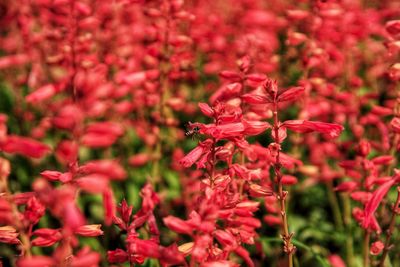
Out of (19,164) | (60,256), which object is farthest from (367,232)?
(19,164)

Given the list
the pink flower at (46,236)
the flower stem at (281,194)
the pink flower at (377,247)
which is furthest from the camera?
the pink flower at (377,247)

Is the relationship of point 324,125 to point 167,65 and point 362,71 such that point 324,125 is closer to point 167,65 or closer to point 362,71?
point 167,65

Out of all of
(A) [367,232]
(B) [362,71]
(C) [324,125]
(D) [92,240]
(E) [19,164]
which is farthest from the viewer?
(B) [362,71]

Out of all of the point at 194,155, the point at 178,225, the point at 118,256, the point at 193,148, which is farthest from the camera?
the point at 193,148

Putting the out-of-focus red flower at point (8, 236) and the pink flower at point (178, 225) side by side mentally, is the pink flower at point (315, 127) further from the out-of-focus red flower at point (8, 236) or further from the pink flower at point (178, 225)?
the out-of-focus red flower at point (8, 236)

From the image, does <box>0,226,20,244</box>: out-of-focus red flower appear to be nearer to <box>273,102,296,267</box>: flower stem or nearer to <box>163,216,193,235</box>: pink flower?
<box>163,216,193,235</box>: pink flower

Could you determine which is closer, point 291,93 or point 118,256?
point 118,256

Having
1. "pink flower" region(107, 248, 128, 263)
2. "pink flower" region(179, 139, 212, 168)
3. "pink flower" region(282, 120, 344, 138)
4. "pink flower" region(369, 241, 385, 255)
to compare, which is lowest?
"pink flower" region(369, 241, 385, 255)

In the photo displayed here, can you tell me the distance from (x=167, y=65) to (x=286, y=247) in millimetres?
2315

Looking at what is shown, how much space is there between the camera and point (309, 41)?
429cm

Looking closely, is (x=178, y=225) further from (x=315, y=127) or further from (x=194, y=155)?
(x=315, y=127)

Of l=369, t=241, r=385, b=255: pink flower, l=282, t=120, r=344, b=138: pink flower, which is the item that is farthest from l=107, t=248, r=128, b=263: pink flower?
l=369, t=241, r=385, b=255: pink flower

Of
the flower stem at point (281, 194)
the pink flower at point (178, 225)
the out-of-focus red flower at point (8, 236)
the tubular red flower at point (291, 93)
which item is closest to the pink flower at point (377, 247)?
the flower stem at point (281, 194)

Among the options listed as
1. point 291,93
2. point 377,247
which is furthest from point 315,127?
point 377,247
